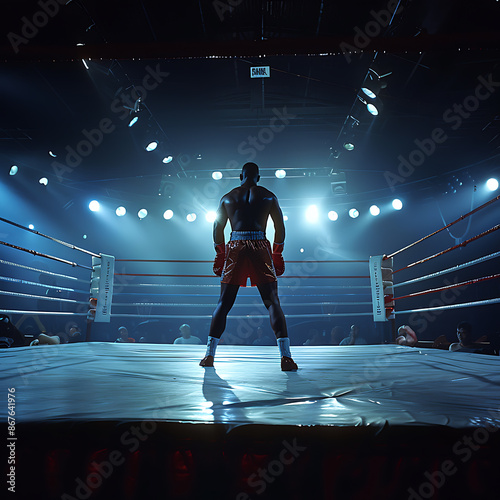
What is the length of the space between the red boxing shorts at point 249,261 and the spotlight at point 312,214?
344 inches

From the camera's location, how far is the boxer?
7.58 ft

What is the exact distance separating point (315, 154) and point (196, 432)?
843 centimetres

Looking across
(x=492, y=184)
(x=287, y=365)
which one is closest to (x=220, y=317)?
(x=287, y=365)

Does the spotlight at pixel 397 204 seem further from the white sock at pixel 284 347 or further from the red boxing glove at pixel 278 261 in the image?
the white sock at pixel 284 347

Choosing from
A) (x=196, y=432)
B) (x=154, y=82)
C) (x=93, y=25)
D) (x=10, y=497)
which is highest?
(x=154, y=82)

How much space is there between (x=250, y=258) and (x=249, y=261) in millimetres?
24

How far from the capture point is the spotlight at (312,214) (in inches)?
434

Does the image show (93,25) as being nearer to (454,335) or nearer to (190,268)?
(190,268)

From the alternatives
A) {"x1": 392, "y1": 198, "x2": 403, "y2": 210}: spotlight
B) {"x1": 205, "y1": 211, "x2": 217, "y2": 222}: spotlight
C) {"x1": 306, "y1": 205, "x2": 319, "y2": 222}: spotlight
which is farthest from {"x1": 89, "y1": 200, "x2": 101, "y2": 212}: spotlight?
{"x1": 392, "y1": 198, "x2": 403, "y2": 210}: spotlight

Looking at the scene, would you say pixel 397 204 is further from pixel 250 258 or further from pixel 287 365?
pixel 287 365

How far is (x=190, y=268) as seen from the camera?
11.6 meters

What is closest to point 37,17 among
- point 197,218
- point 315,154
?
point 315,154

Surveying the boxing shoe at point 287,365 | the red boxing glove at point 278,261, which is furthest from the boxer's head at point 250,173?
the boxing shoe at point 287,365

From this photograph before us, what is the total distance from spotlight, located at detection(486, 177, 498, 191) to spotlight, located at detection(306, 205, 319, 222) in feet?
14.7
